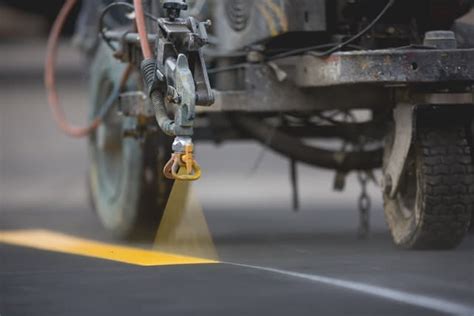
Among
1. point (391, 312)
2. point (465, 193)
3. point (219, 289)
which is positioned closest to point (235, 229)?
point (465, 193)

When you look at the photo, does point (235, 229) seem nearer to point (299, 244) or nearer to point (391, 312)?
point (299, 244)

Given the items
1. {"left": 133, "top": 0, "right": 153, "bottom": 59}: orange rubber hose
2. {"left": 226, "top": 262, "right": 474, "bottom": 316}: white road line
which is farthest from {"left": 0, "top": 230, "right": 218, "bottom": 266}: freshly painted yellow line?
{"left": 133, "top": 0, "right": 153, "bottom": 59}: orange rubber hose

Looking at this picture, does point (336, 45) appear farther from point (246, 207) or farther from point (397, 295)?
point (246, 207)

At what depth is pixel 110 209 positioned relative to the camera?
38.9 ft

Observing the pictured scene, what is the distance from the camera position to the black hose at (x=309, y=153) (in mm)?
10383

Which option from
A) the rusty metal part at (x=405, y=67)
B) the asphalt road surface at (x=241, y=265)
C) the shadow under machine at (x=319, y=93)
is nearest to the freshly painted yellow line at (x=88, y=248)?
the asphalt road surface at (x=241, y=265)

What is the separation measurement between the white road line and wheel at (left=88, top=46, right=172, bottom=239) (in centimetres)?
298

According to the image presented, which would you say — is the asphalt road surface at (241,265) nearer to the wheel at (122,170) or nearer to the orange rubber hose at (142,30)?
the wheel at (122,170)

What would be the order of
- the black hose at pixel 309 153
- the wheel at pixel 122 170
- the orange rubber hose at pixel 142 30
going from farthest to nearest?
the wheel at pixel 122 170 < the black hose at pixel 309 153 < the orange rubber hose at pixel 142 30

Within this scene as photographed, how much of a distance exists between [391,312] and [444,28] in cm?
286

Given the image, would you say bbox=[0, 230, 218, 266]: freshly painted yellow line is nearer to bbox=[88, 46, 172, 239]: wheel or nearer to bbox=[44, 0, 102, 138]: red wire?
bbox=[88, 46, 172, 239]: wheel

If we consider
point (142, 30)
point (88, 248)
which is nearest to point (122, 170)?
point (88, 248)

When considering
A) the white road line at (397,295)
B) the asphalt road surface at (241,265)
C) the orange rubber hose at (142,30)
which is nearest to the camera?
the white road line at (397,295)

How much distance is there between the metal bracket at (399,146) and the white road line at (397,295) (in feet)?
4.13
